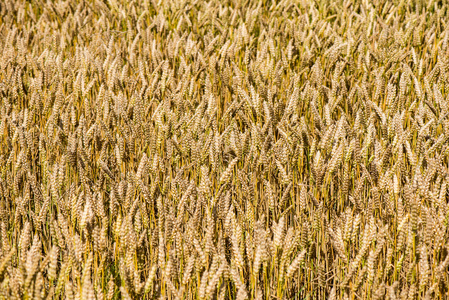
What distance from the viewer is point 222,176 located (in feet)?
4.21

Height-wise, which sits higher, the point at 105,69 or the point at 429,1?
the point at 429,1

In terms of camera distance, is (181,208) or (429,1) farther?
(429,1)

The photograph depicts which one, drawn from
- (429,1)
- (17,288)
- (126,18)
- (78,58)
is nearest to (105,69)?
(78,58)

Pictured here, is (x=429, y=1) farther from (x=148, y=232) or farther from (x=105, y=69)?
(x=148, y=232)

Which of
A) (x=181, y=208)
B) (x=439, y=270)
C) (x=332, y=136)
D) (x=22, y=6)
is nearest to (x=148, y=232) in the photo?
(x=181, y=208)

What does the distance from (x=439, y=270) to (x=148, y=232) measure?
0.69 meters

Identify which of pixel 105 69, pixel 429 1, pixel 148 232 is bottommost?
pixel 148 232

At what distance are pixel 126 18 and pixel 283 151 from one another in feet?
6.59

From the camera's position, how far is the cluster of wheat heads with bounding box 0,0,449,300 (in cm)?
106

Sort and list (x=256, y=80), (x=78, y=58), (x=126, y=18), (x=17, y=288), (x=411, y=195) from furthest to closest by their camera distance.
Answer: (x=126, y=18) < (x=78, y=58) < (x=256, y=80) < (x=411, y=195) < (x=17, y=288)

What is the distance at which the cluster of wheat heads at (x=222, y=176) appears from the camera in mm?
1061

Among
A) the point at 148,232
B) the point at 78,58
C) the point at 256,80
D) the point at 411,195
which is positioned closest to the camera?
the point at 411,195

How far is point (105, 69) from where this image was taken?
2178 mm

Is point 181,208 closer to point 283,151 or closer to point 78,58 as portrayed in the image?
point 283,151
